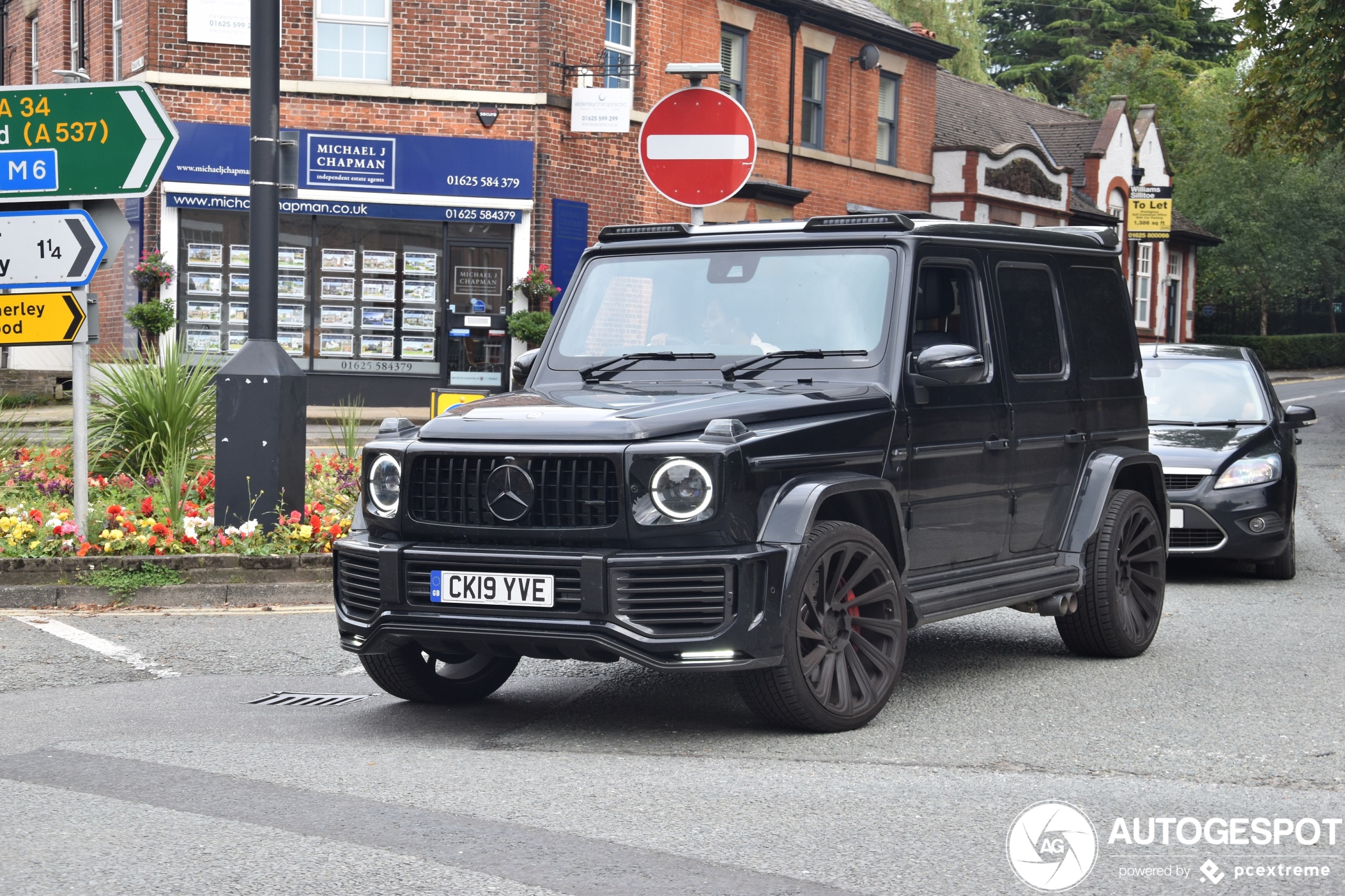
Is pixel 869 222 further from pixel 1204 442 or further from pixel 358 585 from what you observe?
pixel 1204 442

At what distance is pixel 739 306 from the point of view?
22.3ft

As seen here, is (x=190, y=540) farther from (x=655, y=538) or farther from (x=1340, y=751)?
(x=1340, y=751)

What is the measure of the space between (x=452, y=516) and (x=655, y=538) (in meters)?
0.79

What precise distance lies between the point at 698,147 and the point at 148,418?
4.54 metres

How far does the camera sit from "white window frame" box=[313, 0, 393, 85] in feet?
79.3

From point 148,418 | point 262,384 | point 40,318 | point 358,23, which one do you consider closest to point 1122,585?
point 262,384

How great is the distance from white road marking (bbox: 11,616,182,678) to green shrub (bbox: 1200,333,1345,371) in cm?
4780

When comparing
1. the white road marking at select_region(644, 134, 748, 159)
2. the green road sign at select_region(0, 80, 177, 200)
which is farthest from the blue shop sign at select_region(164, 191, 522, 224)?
the white road marking at select_region(644, 134, 748, 159)

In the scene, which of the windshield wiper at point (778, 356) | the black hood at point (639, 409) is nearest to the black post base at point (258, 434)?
the black hood at point (639, 409)

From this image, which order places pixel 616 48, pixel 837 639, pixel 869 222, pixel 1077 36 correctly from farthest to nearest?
pixel 1077 36 → pixel 616 48 → pixel 869 222 → pixel 837 639

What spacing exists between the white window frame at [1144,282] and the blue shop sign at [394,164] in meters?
29.3

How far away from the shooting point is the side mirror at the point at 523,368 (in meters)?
7.14

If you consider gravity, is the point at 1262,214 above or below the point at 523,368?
above

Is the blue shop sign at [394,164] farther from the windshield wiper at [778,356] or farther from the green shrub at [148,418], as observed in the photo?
the windshield wiper at [778,356]
